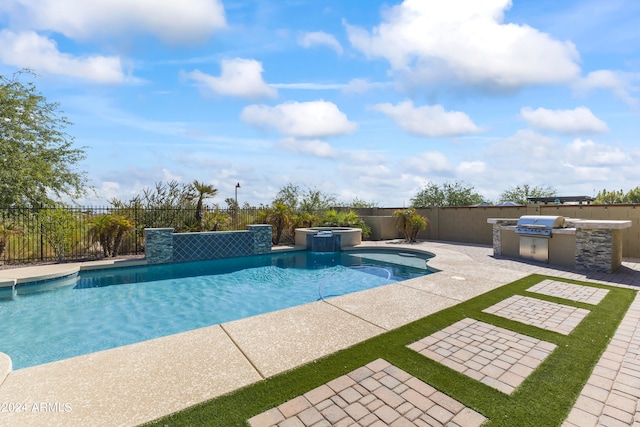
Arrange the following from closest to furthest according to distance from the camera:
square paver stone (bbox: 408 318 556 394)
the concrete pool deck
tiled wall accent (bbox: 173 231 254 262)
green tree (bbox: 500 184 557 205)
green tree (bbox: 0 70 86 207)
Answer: the concrete pool deck → square paver stone (bbox: 408 318 556 394) → tiled wall accent (bbox: 173 231 254 262) → green tree (bbox: 0 70 86 207) → green tree (bbox: 500 184 557 205)

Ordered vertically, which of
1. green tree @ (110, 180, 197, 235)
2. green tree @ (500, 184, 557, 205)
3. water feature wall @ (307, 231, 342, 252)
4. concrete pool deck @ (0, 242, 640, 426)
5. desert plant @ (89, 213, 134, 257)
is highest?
green tree @ (500, 184, 557, 205)

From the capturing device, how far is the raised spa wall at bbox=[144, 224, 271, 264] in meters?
10.9

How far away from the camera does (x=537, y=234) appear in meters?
9.48

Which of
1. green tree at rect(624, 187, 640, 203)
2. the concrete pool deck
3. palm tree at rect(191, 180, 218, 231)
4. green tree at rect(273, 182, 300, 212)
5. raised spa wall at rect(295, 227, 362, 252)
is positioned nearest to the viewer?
the concrete pool deck

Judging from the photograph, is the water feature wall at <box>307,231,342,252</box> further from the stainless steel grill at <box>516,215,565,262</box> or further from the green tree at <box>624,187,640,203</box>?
the green tree at <box>624,187,640,203</box>

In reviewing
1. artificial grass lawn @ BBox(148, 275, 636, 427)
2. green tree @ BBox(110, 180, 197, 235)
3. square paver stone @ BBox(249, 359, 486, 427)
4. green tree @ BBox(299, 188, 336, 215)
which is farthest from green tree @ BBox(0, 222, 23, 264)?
square paver stone @ BBox(249, 359, 486, 427)

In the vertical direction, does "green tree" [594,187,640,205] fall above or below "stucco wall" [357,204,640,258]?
above

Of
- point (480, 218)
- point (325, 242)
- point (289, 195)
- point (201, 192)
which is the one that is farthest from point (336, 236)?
point (480, 218)

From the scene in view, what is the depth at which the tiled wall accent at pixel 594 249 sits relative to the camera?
8039mm

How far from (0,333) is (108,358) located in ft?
11.7

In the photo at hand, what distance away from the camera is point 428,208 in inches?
647

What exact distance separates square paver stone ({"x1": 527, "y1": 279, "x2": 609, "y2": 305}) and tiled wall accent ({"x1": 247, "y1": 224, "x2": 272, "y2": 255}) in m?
9.45

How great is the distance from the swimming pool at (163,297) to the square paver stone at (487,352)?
3.60 meters

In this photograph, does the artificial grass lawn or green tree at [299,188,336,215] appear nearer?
the artificial grass lawn
